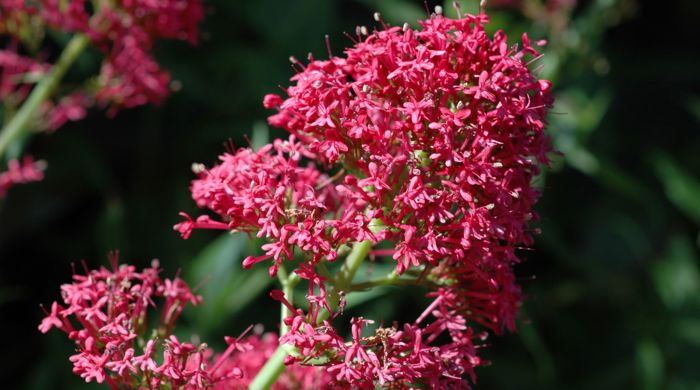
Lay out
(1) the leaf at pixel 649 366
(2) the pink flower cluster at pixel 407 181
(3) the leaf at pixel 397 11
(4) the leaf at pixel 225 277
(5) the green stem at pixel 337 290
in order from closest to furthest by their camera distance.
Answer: (2) the pink flower cluster at pixel 407 181, (5) the green stem at pixel 337 290, (4) the leaf at pixel 225 277, (1) the leaf at pixel 649 366, (3) the leaf at pixel 397 11

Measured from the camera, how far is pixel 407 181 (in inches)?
68.5

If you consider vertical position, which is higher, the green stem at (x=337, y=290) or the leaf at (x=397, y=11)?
the leaf at (x=397, y=11)

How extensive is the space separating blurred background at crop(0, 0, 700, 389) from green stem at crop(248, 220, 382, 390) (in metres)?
1.53

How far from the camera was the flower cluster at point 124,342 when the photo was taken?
173 cm

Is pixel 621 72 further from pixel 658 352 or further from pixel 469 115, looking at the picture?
pixel 469 115

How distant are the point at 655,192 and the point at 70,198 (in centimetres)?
323

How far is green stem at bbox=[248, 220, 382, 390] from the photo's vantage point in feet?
5.98

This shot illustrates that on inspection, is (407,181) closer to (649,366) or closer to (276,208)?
(276,208)

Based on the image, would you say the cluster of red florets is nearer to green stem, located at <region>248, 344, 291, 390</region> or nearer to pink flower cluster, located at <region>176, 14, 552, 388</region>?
pink flower cluster, located at <region>176, 14, 552, 388</region>

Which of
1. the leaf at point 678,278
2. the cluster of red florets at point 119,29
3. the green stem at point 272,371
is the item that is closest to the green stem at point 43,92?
the cluster of red florets at point 119,29

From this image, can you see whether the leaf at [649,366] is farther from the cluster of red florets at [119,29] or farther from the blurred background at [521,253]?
the cluster of red florets at [119,29]

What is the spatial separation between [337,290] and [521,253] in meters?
2.39

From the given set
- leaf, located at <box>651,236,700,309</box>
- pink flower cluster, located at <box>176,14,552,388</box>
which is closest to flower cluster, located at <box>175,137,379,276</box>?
pink flower cluster, located at <box>176,14,552,388</box>

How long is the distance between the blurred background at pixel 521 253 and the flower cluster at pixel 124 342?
1.47m
